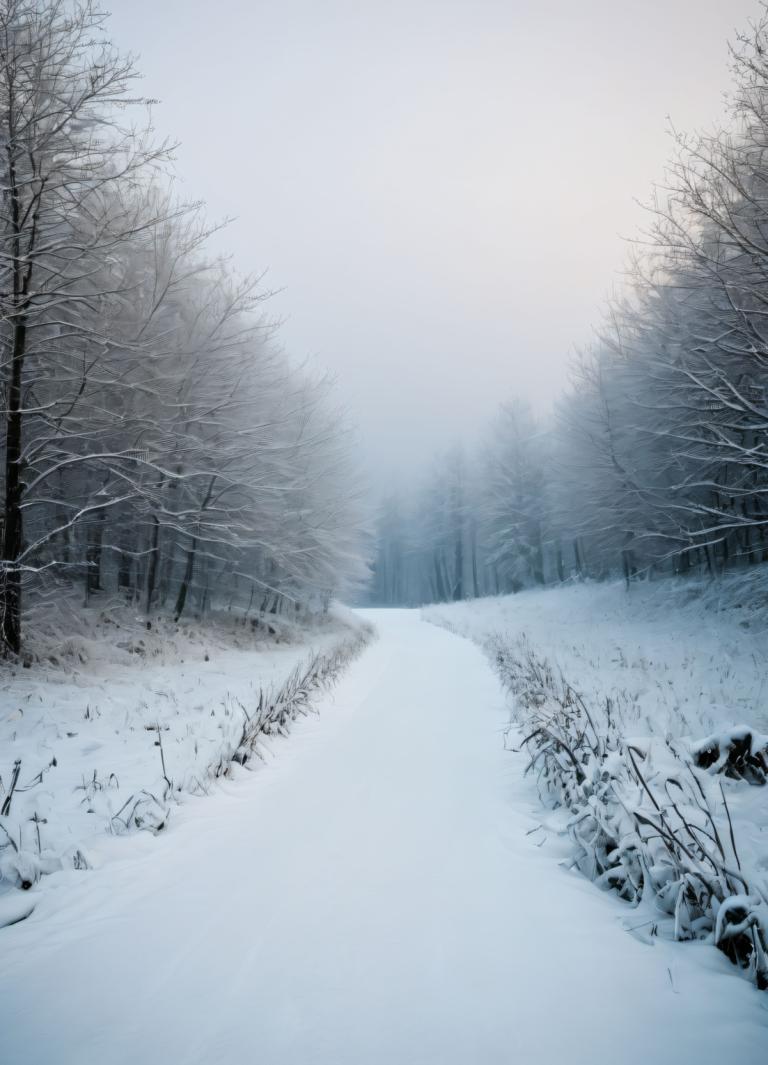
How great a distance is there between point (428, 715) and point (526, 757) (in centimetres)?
198

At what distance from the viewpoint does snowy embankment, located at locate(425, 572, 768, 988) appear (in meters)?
2.13

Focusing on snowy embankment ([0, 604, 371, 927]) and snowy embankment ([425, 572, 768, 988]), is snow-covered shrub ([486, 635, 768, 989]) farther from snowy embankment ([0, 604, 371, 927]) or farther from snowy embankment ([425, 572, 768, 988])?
snowy embankment ([0, 604, 371, 927])

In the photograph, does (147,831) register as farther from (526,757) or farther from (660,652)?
(660,652)

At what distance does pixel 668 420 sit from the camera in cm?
1157

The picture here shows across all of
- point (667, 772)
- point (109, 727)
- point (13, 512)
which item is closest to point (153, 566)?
point (13, 512)

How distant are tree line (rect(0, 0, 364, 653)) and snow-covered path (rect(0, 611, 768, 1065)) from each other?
5.08 m

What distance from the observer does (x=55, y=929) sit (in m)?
2.22

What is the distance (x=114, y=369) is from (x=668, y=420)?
12349mm

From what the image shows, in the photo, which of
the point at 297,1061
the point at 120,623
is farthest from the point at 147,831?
the point at 120,623

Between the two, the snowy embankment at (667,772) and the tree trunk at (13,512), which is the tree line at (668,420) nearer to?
the snowy embankment at (667,772)

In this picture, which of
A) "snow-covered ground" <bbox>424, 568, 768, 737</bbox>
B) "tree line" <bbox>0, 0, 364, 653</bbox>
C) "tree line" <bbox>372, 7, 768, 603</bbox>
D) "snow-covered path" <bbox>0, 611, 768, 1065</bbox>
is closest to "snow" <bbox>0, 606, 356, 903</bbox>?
"snow-covered path" <bbox>0, 611, 768, 1065</bbox>

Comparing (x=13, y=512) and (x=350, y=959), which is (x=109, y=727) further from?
(x=350, y=959)

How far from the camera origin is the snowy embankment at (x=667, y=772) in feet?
6.99

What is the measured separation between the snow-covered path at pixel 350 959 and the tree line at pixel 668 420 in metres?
4.96
